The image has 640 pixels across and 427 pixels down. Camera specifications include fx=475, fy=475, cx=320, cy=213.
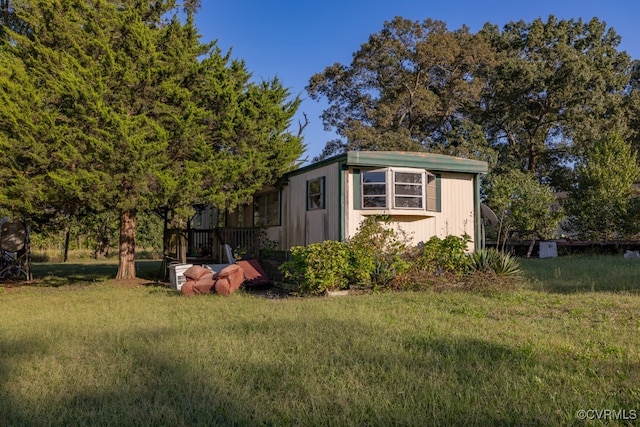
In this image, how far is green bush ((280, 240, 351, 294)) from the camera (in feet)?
29.9

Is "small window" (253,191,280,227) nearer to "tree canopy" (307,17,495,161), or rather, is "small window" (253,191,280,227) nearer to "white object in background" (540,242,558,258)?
"tree canopy" (307,17,495,161)

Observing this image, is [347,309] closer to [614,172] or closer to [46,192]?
[46,192]

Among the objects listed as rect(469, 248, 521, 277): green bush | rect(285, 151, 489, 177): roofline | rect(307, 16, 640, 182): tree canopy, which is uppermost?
rect(307, 16, 640, 182): tree canopy

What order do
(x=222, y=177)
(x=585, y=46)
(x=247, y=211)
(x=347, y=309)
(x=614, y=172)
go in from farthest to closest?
(x=585, y=46) → (x=614, y=172) → (x=247, y=211) → (x=222, y=177) → (x=347, y=309)

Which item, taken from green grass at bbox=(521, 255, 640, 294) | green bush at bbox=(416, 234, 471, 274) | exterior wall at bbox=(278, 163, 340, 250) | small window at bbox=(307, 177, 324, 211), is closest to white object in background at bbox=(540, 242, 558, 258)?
green grass at bbox=(521, 255, 640, 294)

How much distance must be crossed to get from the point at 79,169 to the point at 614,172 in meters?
20.9

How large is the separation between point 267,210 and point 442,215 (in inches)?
204

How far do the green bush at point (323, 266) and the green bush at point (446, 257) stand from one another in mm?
1699

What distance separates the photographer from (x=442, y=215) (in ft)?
36.5

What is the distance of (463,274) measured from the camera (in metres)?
9.80

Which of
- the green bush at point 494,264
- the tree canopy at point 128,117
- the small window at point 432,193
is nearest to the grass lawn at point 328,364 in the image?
the green bush at point 494,264

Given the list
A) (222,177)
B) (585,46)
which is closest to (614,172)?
(585,46)

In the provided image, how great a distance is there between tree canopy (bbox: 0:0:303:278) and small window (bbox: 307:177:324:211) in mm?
1222

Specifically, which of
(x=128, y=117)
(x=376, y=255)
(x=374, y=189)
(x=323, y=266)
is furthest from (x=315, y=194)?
(x=128, y=117)
